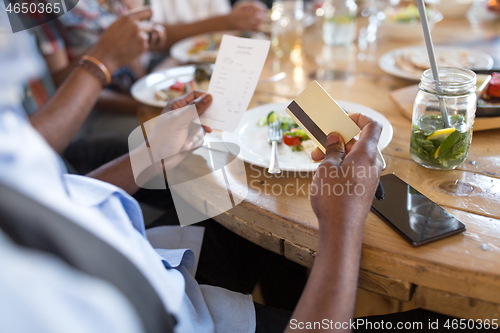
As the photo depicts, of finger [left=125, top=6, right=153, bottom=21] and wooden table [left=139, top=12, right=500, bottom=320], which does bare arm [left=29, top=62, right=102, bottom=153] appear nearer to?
finger [left=125, top=6, right=153, bottom=21]

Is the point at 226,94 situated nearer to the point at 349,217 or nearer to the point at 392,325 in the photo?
the point at 349,217

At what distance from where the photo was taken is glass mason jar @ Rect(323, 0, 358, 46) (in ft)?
5.18

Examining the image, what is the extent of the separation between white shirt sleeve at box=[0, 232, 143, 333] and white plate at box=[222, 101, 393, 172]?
445 mm

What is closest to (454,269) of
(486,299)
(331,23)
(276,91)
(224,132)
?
(486,299)

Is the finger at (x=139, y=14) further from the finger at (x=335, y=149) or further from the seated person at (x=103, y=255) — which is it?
the finger at (x=335, y=149)

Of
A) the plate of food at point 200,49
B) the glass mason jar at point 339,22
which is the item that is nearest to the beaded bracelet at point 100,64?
the plate of food at point 200,49

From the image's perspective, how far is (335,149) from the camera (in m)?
0.64

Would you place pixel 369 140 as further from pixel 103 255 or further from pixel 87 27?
pixel 87 27

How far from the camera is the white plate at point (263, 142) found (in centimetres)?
77

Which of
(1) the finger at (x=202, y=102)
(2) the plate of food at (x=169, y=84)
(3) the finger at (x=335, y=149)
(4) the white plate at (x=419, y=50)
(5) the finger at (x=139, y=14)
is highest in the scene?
(5) the finger at (x=139, y=14)

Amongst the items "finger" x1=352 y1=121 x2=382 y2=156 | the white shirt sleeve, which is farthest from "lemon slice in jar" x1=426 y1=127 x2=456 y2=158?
the white shirt sleeve

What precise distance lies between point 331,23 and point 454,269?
1.39 metres

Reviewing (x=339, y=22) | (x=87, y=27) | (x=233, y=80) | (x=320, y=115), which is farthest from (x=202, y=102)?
(x=87, y=27)

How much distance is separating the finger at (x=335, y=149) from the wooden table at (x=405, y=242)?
11 centimetres
